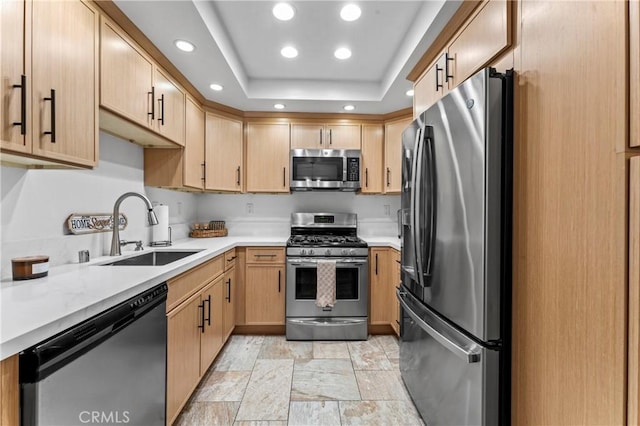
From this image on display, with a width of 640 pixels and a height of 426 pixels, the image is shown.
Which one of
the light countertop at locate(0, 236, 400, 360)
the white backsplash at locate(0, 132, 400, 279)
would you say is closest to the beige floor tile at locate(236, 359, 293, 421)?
the light countertop at locate(0, 236, 400, 360)

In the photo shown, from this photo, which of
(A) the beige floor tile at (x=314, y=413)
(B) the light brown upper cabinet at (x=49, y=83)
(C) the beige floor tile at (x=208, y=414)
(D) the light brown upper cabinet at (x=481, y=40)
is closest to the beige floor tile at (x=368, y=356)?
(A) the beige floor tile at (x=314, y=413)

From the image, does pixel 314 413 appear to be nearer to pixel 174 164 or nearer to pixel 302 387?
pixel 302 387

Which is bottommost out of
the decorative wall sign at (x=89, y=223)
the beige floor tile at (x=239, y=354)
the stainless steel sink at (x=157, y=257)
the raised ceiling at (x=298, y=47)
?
the beige floor tile at (x=239, y=354)

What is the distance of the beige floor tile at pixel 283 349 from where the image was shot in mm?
2539

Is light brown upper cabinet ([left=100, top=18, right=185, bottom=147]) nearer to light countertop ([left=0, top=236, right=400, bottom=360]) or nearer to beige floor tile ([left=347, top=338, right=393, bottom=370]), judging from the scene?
light countertop ([left=0, top=236, right=400, bottom=360])

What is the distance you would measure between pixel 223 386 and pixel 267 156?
2.23m

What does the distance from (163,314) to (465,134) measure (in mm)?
1676

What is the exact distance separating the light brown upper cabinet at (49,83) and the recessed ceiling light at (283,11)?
980 millimetres

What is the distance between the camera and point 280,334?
9.81ft

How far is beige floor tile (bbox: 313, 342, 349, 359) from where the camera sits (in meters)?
2.56

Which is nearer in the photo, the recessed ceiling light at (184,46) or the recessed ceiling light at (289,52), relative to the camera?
the recessed ceiling light at (184,46)

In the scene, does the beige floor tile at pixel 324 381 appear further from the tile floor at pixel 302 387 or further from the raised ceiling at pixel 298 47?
the raised ceiling at pixel 298 47

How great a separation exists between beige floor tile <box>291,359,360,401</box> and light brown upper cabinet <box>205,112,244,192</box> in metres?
1.91

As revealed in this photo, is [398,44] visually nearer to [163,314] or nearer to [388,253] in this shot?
[388,253]
